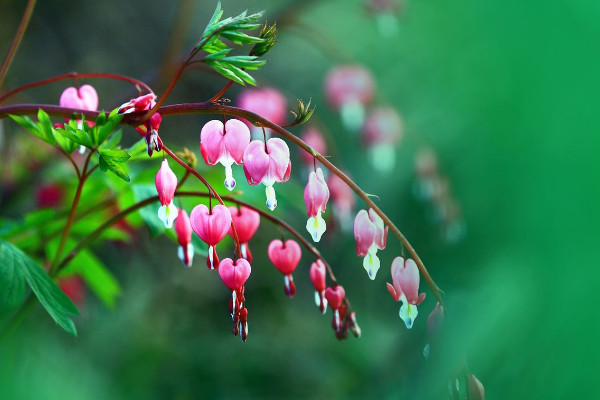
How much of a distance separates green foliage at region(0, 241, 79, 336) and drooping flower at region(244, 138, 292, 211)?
0.96ft

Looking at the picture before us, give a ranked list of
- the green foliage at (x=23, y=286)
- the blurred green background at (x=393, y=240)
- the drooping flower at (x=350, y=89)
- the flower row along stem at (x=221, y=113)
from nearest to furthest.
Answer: the flower row along stem at (x=221, y=113) → the green foliage at (x=23, y=286) → the blurred green background at (x=393, y=240) → the drooping flower at (x=350, y=89)

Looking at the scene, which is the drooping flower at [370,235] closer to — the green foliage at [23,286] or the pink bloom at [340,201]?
the green foliage at [23,286]

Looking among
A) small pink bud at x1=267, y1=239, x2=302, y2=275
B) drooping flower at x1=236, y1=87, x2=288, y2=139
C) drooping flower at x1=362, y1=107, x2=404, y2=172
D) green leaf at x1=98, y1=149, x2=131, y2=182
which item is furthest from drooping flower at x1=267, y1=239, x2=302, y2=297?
drooping flower at x1=362, y1=107, x2=404, y2=172

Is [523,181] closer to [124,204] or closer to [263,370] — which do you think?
[263,370]

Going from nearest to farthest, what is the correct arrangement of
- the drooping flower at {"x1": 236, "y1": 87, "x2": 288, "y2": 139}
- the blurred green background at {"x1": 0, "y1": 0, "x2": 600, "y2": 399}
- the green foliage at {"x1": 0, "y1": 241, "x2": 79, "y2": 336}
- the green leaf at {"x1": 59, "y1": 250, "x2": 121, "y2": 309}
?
the green foliage at {"x1": 0, "y1": 241, "x2": 79, "y2": 336} < the blurred green background at {"x1": 0, "y1": 0, "x2": 600, "y2": 399} < the green leaf at {"x1": 59, "y1": 250, "x2": 121, "y2": 309} < the drooping flower at {"x1": 236, "y1": 87, "x2": 288, "y2": 139}

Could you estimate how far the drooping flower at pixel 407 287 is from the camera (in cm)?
72

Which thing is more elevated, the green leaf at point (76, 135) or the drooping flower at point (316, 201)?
the drooping flower at point (316, 201)

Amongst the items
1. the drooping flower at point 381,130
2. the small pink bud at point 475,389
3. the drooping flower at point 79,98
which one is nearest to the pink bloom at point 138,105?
the drooping flower at point 79,98

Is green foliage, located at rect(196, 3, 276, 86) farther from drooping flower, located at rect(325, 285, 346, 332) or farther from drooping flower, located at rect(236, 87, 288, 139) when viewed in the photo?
drooping flower, located at rect(236, 87, 288, 139)

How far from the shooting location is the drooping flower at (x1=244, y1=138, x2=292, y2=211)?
697mm

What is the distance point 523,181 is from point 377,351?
2.73ft

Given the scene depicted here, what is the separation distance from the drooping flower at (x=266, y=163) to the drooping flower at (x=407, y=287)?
0.16 m

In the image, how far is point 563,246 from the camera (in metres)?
1.33

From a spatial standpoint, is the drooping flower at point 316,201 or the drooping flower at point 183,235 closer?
the drooping flower at point 316,201
